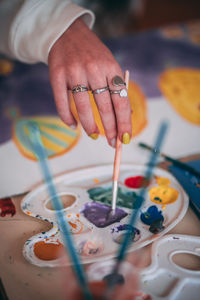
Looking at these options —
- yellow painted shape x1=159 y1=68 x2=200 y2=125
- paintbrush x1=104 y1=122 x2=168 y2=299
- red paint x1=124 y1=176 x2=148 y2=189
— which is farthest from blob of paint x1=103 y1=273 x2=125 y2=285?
yellow painted shape x1=159 y1=68 x2=200 y2=125

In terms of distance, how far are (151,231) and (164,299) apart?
129 mm

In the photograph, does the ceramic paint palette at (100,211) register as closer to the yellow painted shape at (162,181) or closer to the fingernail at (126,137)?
the yellow painted shape at (162,181)

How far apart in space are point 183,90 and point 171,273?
63 centimetres

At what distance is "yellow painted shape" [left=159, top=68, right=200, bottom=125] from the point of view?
2.88 feet

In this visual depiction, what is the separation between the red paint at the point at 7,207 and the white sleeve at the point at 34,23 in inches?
12.7

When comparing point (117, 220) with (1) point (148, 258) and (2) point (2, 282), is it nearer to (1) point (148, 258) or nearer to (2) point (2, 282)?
(1) point (148, 258)

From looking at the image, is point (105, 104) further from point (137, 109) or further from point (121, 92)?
point (137, 109)

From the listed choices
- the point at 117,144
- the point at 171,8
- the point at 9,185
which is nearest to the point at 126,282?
the point at 117,144

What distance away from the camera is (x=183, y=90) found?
0.94 m

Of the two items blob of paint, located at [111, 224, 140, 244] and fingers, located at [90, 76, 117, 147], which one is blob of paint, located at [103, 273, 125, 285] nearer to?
blob of paint, located at [111, 224, 140, 244]

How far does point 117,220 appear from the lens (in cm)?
55

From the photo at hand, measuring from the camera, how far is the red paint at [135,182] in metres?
0.64

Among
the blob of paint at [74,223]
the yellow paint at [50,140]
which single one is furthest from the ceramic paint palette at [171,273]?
the yellow paint at [50,140]

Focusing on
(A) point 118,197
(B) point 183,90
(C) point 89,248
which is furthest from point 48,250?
(B) point 183,90
